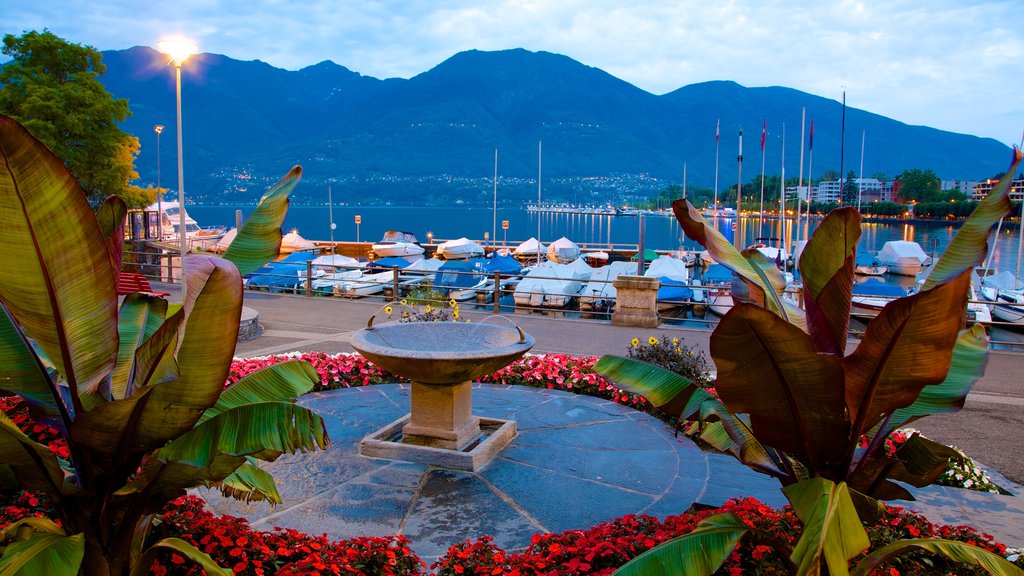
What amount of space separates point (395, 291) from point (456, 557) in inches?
606

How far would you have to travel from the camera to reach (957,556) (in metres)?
3.26

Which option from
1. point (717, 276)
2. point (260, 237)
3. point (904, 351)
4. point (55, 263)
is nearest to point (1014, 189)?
point (904, 351)

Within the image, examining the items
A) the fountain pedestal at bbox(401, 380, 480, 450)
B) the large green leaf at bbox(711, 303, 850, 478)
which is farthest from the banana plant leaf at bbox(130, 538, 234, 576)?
the fountain pedestal at bbox(401, 380, 480, 450)

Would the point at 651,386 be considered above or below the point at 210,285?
below

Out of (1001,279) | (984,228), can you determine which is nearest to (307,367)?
(984,228)

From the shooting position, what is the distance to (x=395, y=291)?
1952cm

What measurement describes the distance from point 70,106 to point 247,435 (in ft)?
104

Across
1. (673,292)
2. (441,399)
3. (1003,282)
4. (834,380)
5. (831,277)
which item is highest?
(831,277)

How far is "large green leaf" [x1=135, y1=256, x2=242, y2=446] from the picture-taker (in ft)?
9.84

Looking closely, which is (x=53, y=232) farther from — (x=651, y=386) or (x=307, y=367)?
(x=651, y=386)

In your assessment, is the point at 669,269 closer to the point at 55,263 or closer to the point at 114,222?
the point at 114,222

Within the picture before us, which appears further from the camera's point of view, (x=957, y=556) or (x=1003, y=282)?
(x=1003, y=282)

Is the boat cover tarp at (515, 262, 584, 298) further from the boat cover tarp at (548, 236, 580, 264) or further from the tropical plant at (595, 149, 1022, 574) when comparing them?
the tropical plant at (595, 149, 1022, 574)

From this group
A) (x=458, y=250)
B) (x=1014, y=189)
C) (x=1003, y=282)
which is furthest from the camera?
(x=458, y=250)
